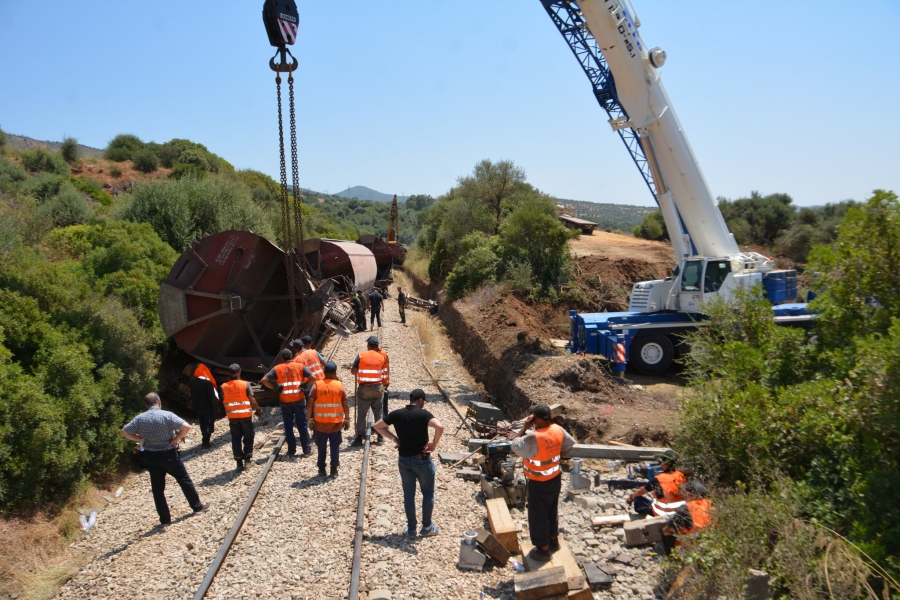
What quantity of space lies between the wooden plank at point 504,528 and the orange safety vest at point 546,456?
0.82m

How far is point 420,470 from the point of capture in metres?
5.76

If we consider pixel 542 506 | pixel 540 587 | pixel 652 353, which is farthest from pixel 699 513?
pixel 652 353

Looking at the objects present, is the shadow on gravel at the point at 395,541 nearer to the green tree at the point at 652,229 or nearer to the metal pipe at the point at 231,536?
the metal pipe at the point at 231,536

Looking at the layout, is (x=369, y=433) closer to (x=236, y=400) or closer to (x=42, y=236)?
(x=236, y=400)

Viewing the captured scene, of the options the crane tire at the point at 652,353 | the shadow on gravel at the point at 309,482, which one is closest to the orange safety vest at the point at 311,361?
the shadow on gravel at the point at 309,482

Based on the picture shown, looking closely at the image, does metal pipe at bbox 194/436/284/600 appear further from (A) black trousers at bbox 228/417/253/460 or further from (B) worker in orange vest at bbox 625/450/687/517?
(B) worker in orange vest at bbox 625/450/687/517

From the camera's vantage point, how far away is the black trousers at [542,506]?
5.23 metres

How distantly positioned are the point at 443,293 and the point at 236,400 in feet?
55.6

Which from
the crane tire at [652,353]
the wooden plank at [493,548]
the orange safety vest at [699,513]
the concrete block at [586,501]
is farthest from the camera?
the crane tire at [652,353]

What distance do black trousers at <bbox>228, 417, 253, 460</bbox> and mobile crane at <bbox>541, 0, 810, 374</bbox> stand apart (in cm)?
805

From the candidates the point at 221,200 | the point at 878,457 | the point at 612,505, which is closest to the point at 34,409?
the point at 612,505

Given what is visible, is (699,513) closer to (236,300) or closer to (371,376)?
(371,376)

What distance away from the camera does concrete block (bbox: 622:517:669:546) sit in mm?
5535

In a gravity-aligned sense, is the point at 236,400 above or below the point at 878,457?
below
